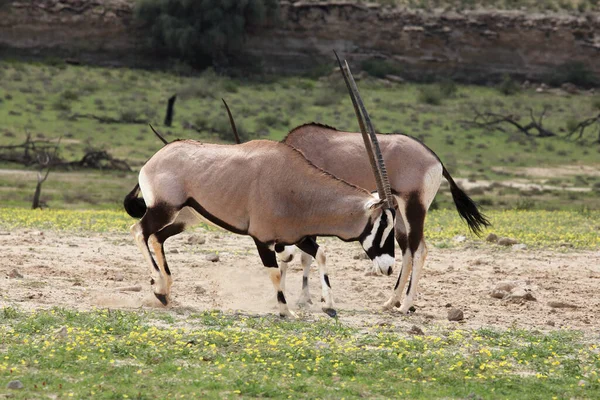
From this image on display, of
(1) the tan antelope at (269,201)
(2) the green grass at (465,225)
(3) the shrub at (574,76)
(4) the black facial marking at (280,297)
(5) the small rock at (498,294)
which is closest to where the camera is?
(1) the tan antelope at (269,201)

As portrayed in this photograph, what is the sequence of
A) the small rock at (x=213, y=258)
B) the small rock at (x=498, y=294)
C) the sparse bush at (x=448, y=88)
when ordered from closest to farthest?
the small rock at (x=498, y=294) < the small rock at (x=213, y=258) < the sparse bush at (x=448, y=88)

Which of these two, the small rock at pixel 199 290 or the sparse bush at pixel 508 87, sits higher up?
the small rock at pixel 199 290

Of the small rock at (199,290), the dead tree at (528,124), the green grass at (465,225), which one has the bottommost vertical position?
the dead tree at (528,124)

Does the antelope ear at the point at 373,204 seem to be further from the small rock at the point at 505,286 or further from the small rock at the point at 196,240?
the small rock at the point at 196,240

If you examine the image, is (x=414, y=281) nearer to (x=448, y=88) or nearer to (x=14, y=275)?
(x=14, y=275)

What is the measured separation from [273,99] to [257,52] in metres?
8.76

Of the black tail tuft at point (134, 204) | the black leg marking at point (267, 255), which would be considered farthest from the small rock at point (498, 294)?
the black tail tuft at point (134, 204)

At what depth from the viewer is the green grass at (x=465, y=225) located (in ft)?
53.1

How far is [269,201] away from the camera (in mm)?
9797

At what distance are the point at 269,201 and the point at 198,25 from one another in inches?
1753

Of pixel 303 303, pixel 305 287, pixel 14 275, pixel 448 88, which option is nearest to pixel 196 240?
pixel 14 275

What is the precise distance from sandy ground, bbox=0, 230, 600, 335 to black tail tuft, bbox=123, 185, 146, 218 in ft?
2.70

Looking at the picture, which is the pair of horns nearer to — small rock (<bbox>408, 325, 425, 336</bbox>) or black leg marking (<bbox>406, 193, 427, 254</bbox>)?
black leg marking (<bbox>406, 193, 427, 254</bbox>)

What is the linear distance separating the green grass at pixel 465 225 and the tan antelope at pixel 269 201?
5.89m
